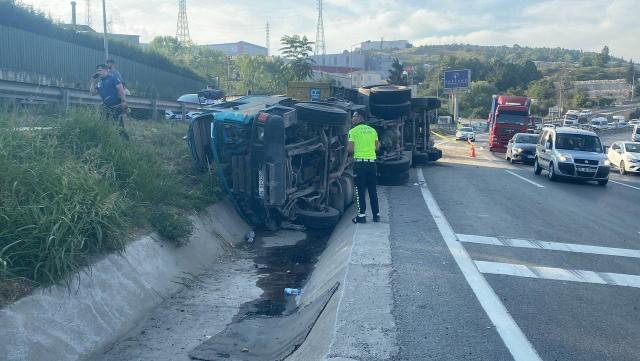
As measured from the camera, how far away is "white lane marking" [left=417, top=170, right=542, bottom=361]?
4649 mm

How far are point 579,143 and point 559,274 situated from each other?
14.2 m

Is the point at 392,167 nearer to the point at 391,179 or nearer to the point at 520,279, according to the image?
the point at 391,179

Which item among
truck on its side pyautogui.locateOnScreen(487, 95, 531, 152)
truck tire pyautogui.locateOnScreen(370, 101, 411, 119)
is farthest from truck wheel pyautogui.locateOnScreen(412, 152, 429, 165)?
truck on its side pyautogui.locateOnScreen(487, 95, 531, 152)

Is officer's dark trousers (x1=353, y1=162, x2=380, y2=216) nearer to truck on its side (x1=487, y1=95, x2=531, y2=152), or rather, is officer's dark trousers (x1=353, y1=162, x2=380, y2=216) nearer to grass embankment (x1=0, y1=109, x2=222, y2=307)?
grass embankment (x1=0, y1=109, x2=222, y2=307)

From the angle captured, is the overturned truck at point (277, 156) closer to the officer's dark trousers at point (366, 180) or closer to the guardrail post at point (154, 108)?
the officer's dark trousers at point (366, 180)

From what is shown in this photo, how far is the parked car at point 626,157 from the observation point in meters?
25.3

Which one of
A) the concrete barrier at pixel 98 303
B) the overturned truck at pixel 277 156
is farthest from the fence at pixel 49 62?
the concrete barrier at pixel 98 303

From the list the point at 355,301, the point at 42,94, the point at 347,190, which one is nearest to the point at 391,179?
the point at 347,190

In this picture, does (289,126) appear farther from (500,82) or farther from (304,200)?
(500,82)

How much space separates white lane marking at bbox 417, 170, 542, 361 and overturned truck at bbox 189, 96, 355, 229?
2.67 m

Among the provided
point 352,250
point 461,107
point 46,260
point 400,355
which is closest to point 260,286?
point 352,250

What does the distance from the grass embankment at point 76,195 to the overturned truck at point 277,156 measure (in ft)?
2.15

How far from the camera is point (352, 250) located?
7.54 meters

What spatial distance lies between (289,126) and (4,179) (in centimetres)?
509
